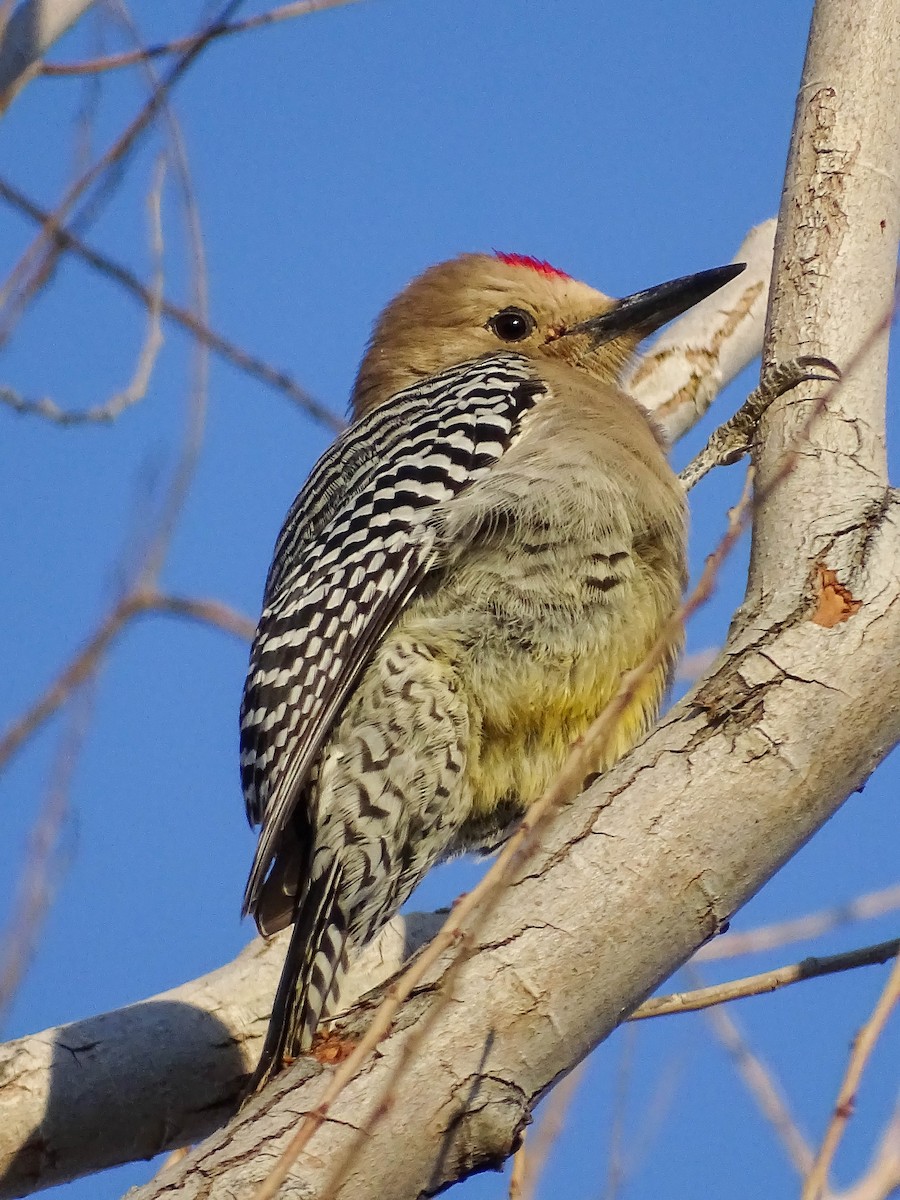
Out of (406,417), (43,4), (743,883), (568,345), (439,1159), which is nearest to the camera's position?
(439,1159)

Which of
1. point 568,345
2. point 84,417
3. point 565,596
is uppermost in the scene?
point 568,345

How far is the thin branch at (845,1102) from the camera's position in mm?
1948

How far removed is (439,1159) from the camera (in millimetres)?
2424

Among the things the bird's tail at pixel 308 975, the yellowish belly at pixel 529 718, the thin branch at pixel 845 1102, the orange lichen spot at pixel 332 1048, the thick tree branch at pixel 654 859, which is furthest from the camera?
the yellowish belly at pixel 529 718

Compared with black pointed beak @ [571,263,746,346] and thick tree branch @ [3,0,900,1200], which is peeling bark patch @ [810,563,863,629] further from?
black pointed beak @ [571,263,746,346]

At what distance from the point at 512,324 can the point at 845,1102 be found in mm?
3908

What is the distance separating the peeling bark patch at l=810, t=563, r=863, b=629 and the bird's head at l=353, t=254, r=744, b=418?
2541mm

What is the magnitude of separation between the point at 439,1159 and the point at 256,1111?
34 centimetres

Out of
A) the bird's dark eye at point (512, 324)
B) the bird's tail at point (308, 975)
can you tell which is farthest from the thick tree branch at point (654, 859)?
the bird's dark eye at point (512, 324)

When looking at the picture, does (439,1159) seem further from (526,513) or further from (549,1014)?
(526,513)

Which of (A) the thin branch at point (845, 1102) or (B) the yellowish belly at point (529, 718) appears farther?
(B) the yellowish belly at point (529, 718)

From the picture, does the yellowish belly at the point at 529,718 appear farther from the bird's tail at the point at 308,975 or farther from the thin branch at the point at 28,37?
the thin branch at the point at 28,37

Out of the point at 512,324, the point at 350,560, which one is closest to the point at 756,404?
the point at 350,560

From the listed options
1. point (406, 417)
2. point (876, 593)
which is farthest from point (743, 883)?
point (406, 417)
